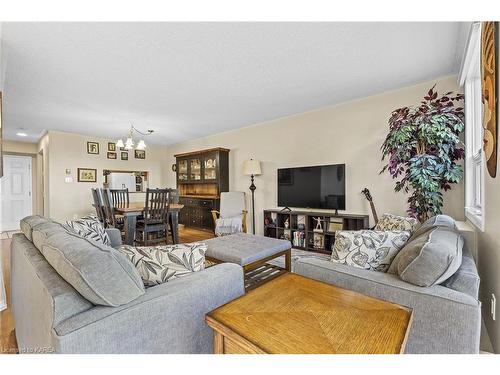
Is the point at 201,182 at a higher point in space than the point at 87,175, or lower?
lower

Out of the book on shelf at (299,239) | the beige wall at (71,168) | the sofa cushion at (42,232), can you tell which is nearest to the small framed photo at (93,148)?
the beige wall at (71,168)

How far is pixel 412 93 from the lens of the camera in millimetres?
3055

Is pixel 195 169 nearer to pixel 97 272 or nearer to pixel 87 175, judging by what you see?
pixel 87 175

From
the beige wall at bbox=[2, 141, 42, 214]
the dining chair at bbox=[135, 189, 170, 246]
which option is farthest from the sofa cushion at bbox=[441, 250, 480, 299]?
the beige wall at bbox=[2, 141, 42, 214]

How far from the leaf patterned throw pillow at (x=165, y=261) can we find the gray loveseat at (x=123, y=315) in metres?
0.07

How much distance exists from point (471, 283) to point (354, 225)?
2.43 metres

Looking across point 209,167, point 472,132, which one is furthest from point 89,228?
point 472,132

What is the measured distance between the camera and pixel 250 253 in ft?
7.55

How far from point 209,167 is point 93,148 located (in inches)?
113

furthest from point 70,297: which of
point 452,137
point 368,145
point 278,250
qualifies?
point 368,145

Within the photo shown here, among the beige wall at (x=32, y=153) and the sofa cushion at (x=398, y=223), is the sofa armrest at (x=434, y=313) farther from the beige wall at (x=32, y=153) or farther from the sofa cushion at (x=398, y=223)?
the beige wall at (x=32, y=153)

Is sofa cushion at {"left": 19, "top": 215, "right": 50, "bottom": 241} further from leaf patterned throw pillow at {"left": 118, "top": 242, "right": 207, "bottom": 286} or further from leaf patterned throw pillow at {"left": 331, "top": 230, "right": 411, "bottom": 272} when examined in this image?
leaf patterned throw pillow at {"left": 331, "top": 230, "right": 411, "bottom": 272}

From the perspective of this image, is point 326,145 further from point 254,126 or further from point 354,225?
point 254,126

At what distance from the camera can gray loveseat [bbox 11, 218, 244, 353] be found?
2.66 feet
